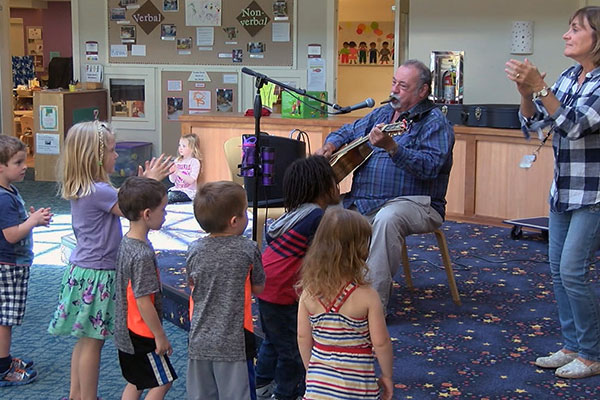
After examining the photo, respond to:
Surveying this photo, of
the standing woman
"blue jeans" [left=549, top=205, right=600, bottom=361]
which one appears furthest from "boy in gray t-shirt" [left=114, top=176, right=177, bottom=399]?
"blue jeans" [left=549, top=205, right=600, bottom=361]

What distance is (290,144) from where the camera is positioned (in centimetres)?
473

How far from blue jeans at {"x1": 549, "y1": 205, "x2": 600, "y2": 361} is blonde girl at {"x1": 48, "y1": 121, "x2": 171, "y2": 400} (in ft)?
4.96

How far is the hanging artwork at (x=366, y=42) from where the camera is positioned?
10.0m

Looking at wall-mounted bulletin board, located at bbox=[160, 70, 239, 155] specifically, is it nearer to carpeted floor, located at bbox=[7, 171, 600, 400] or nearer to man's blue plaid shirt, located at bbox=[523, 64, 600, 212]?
carpeted floor, located at bbox=[7, 171, 600, 400]

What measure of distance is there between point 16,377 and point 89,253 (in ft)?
2.39

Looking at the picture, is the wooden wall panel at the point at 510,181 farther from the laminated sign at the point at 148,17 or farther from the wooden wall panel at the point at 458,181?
the laminated sign at the point at 148,17

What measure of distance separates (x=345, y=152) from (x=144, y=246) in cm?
174

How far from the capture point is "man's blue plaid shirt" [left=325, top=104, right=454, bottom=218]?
3.83 metres

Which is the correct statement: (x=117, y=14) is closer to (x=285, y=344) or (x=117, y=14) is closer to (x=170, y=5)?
(x=170, y=5)

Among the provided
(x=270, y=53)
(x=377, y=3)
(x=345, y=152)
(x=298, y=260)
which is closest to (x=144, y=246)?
(x=298, y=260)

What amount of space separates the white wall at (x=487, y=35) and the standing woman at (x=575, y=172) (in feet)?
13.5

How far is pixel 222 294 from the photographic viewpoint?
237 centimetres

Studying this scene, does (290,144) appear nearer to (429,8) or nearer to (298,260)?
(298,260)

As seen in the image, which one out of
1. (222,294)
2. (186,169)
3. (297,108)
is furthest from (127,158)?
(222,294)
